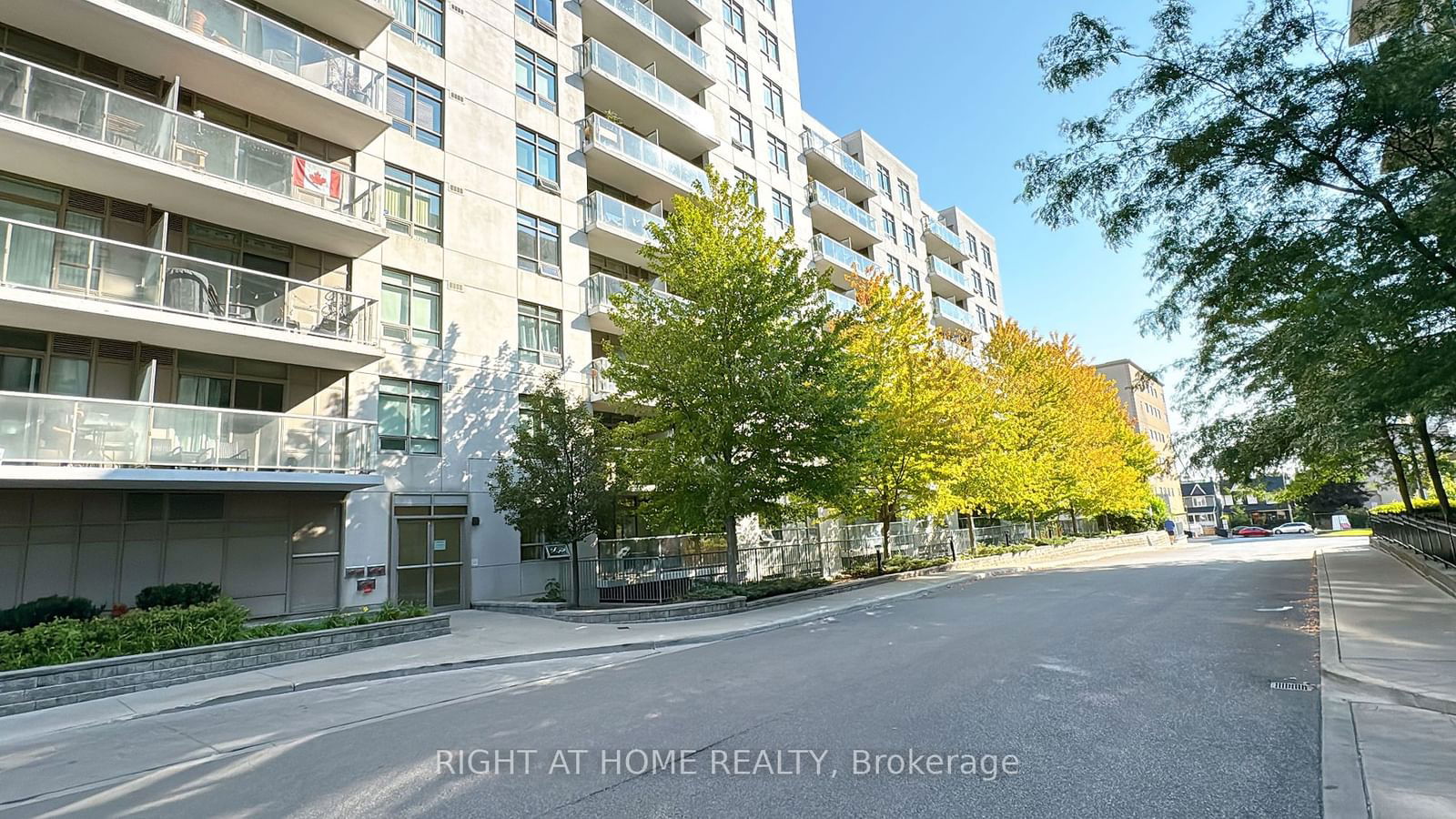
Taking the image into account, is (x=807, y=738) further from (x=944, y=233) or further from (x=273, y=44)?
(x=944, y=233)

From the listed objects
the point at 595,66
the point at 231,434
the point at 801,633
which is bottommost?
the point at 801,633

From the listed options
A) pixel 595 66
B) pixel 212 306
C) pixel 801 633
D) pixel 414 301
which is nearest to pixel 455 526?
pixel 414 301

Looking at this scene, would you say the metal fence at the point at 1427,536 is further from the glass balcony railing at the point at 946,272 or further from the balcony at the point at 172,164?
the glass balcony railing at the point at 946,272

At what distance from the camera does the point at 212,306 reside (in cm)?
1351

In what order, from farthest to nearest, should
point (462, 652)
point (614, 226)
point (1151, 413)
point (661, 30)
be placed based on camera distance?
point (1151, 413)
point (661, 30)
point (614, 226)
point (462, 652)

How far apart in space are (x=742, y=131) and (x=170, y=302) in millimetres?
23439

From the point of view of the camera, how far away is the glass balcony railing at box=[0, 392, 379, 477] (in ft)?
36.4

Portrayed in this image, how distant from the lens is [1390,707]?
618cm

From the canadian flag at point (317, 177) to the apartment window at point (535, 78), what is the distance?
778 centimetres

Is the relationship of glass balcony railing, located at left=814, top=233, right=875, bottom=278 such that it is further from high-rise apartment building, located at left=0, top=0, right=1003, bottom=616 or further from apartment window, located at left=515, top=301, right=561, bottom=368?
apartment window, located at left=515, top=301, right=561, bottom=368

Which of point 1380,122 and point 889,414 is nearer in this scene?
point 1380,122

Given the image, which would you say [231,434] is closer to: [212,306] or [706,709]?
[212,306]

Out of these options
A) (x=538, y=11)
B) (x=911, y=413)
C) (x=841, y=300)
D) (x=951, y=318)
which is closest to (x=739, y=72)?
(x=538, y=11)

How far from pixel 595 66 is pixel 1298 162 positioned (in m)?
20.4
